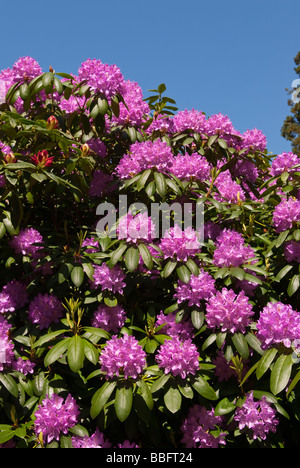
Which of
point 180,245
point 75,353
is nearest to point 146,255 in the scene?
point 180,245

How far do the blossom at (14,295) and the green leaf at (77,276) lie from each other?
1.29 feet

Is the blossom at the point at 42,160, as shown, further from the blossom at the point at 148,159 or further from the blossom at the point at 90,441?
the blossom at the point at 90,441

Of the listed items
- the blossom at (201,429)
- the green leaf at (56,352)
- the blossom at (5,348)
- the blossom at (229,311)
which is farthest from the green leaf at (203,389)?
the blossom at (5,348)

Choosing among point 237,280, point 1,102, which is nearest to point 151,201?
point 237,280

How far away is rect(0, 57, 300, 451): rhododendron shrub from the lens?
189 cm

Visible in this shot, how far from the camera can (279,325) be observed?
184 centimetres

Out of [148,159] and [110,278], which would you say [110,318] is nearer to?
[110,278]

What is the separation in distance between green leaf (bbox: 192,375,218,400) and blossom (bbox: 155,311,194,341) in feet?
0.68

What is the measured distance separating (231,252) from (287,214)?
357mm

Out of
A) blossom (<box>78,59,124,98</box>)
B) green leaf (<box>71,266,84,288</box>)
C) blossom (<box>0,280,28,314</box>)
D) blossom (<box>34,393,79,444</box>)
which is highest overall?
blossom (<box>78,59,124,98</box>)

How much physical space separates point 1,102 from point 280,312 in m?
2.07

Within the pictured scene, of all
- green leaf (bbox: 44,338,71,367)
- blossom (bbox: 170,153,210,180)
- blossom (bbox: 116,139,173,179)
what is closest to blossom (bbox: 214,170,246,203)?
blossom (bbox: 170,153,210,180)

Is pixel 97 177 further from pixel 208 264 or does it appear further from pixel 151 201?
pixel 208 264

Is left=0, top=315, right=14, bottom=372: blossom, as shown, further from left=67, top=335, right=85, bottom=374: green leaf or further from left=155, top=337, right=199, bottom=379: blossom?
left=155, top=337, right=199, bottom=379: blossom
